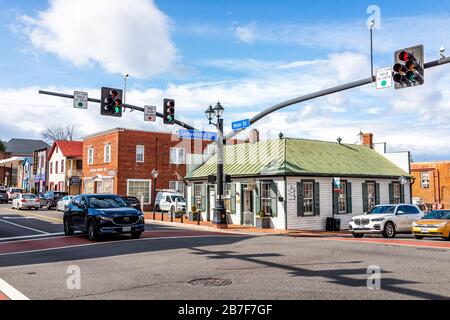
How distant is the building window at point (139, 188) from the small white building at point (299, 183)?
1256 cm

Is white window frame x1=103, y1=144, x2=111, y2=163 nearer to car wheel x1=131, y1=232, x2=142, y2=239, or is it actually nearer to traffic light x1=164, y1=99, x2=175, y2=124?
traffic light x1=164, y1=99, x2=175, y2=124

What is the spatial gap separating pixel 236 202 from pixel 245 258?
15.5 metres

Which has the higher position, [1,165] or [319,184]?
[1,165]

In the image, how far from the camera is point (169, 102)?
20.5m

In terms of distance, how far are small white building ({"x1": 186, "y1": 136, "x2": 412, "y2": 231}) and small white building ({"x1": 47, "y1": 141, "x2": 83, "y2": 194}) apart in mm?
28038

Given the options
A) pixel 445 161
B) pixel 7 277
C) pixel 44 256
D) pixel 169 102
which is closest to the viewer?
pixel 7 277

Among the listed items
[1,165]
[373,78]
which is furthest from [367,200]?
[1,165]

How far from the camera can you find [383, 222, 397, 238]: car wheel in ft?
64.5

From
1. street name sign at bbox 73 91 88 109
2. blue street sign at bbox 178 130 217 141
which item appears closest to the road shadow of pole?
street name sign at bbox 73 91 88 109

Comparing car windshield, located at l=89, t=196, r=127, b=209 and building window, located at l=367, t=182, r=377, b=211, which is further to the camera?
building window, located at l=367, t=182, r=377, b=211

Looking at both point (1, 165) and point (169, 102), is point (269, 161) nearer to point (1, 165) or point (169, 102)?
point (169, 102)

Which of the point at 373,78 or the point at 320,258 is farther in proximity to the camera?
the point at 373,78
